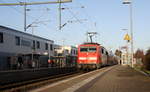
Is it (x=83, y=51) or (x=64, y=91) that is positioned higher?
(x=83, y=51)

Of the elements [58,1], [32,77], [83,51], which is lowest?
[32,77]

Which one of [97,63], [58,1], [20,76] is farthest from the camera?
[97,63]

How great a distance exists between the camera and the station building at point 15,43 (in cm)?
3941

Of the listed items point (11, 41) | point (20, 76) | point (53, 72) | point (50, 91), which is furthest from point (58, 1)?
point (11, 41)

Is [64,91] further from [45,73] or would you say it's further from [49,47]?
[49,47]

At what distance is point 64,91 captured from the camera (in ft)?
37.1

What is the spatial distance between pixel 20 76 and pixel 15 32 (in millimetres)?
26047

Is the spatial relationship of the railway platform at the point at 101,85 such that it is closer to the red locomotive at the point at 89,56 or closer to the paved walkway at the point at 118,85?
the paved walkway at the point at 118,85

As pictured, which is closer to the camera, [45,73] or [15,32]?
[45,73]

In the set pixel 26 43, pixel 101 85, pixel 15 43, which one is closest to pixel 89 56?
pixel 15 43

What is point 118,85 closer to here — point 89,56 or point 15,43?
point 89,56

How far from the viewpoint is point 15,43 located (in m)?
44.5

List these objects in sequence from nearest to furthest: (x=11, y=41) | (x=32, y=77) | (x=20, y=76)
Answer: (x=20, y=76) → (x=32, y=77) → (x=11, y=41)

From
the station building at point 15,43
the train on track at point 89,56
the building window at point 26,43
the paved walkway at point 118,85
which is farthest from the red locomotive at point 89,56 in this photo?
the building window at point 26,43
